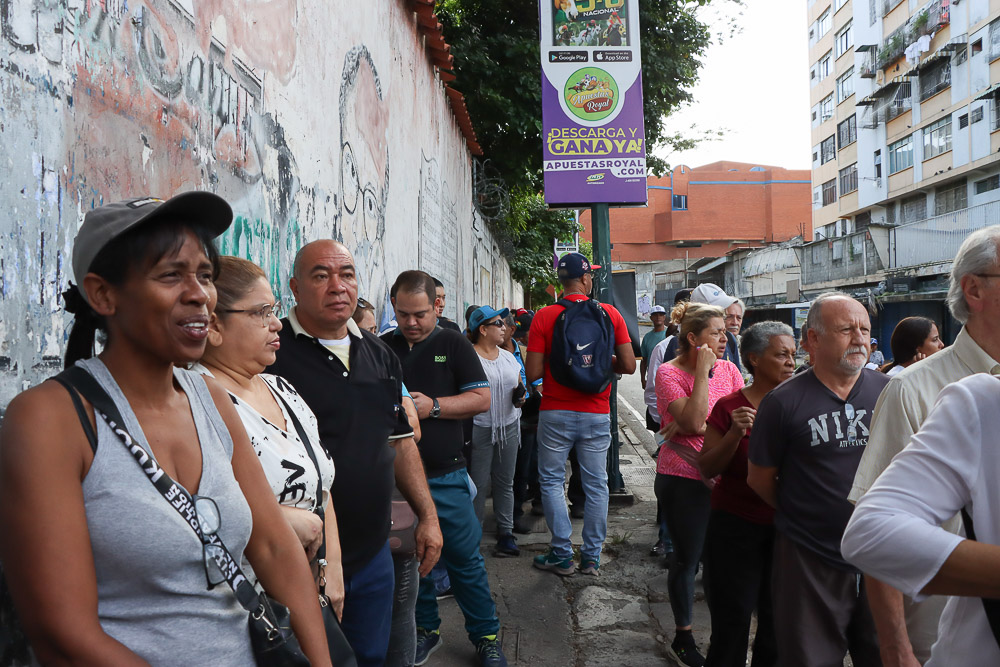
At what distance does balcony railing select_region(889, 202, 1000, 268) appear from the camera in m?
30.6

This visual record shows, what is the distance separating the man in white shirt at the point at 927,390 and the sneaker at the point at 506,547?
13.2 feet

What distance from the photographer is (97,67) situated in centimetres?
221

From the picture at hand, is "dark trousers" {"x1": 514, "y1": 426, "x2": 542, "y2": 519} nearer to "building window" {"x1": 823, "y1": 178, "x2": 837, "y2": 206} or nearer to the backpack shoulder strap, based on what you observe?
the backpack shoulder strap

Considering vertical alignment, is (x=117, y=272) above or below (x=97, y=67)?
below

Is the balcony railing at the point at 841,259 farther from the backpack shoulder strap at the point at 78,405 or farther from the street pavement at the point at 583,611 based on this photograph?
the backpack shoulder strap at the point at 78,405

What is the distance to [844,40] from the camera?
45.6 m

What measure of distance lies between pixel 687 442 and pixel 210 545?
137 inches

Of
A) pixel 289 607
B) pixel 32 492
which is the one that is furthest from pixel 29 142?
pixel 289 607

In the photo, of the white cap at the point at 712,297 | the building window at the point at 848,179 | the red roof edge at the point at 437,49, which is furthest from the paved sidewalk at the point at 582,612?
the building window at the point at 848,179

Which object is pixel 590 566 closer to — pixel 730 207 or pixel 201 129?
pixel 201 129

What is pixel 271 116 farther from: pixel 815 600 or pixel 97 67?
pixel 815 600

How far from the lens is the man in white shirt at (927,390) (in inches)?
93.7

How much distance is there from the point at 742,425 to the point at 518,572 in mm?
2802

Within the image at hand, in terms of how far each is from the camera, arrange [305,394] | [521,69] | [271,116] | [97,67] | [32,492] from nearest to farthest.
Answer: [32,492] < [97,67] < [305,394] < [271,116] < [521,69]
